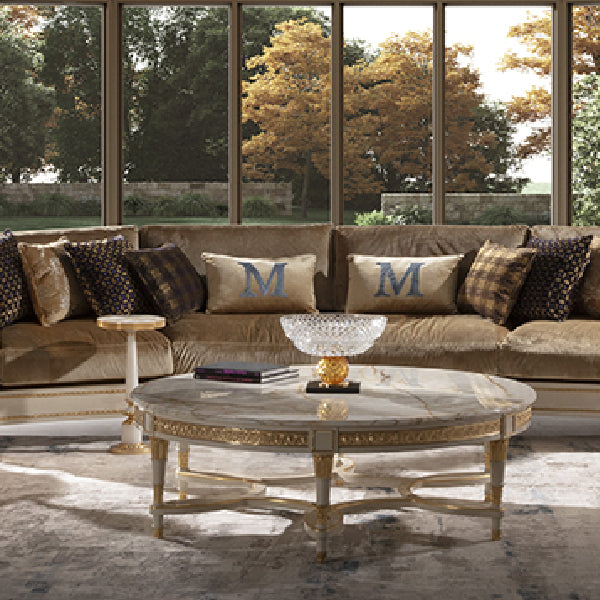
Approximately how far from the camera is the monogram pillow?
16.7 ft

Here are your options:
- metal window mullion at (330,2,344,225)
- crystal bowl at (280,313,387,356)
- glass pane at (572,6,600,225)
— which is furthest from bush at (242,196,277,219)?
crystal bowl at (280,313,387,356)

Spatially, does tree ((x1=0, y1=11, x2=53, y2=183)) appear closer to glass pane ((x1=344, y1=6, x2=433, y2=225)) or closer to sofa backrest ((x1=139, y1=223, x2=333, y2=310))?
sofa backrest ((x1=139, y1=223, x2=333, y2=310))

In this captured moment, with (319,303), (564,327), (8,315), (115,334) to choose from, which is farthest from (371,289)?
(8,315)

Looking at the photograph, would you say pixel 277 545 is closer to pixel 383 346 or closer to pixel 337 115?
pixel 383 346

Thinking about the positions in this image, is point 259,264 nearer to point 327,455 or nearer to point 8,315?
point 8,315

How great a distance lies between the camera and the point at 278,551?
118 inches

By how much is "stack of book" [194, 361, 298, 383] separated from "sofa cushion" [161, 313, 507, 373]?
3.71 ft

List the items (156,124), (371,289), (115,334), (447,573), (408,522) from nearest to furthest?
(447,573) → (408,522) → (115,334) → (371,289) → (156,124)

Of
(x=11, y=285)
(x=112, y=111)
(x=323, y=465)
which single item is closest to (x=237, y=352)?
(x=11, y=285)

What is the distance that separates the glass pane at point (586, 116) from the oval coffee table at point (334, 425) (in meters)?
3.22

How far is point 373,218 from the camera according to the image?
6.48 m

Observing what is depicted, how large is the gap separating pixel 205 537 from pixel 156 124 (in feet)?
12.4

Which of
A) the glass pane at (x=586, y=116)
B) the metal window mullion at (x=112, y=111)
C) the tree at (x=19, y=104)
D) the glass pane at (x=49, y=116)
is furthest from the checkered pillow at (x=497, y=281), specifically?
the tree at (x=19, y=104)

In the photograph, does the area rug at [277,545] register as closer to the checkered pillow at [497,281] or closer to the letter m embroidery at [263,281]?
the checkered pillow at [497,281]
